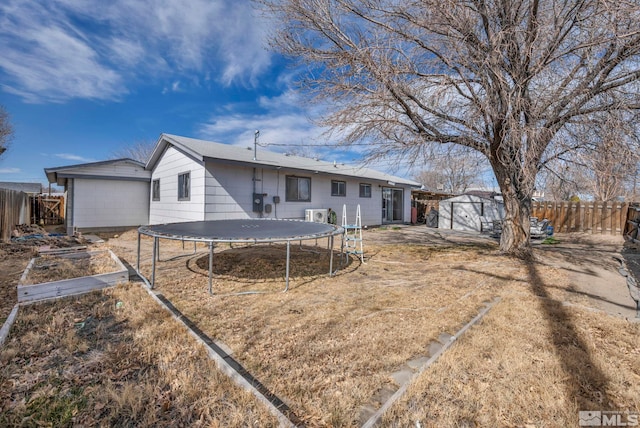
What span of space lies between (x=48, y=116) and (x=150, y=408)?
76.0 ft

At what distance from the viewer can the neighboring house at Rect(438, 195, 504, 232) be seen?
40.5 feet

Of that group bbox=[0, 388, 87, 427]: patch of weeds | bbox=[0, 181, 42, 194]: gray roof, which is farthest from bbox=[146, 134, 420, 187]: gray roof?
bbox=[0, 181, 42, 194]: gray roof

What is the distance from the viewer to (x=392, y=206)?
16500 millimetres

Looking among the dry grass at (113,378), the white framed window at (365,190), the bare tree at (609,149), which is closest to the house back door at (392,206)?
the white framed window at (365,190)

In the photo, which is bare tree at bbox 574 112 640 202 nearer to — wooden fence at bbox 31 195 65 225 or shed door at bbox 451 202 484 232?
shed door at bbox 451 202 484 232

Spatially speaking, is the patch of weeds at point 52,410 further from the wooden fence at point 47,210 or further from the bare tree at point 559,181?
the wooden fence at point 47,210

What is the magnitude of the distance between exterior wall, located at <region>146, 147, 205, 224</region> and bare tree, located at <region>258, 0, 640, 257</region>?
4659mm

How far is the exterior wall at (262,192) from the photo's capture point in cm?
832

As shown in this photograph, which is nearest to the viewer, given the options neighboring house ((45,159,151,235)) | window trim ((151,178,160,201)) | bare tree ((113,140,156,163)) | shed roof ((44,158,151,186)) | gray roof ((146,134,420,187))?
gray roof ((146,134,420,187))

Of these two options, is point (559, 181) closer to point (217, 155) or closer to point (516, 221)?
point (516, 221)

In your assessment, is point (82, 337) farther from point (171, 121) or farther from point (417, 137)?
point (171, 121)

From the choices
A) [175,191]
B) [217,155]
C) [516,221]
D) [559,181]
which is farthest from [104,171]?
[559,181]

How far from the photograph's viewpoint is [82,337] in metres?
2.64

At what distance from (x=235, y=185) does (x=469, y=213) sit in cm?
1065
